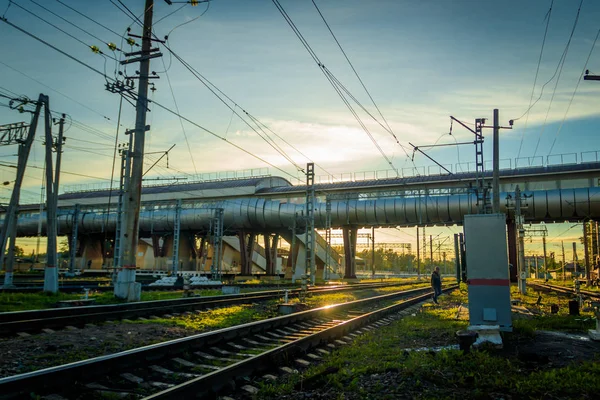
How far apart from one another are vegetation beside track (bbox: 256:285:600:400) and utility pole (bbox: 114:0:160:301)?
1031cm

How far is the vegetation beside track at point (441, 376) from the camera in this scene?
5582 millimetres

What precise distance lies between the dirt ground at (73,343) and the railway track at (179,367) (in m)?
1.40

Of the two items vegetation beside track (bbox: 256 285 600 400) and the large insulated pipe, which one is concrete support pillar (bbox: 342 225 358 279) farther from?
vegetation beside track (bbox: 256 285 600 400)

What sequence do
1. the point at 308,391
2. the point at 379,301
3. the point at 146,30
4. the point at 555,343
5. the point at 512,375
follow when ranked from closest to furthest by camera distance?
the point at 308,391 → the point at 512,375 → the point at 555,343 → the point at 146,30 → the point at 379,301

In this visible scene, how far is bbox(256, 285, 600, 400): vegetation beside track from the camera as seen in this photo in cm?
558

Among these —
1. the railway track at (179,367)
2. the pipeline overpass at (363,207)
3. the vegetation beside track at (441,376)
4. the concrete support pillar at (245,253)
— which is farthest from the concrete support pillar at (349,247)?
the vegetation beside track at (441,376)

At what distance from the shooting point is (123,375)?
583 centimetres

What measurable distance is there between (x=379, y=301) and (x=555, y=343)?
39.9 feet

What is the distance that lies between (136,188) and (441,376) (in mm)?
13487

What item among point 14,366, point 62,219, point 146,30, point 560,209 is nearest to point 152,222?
point 62,219

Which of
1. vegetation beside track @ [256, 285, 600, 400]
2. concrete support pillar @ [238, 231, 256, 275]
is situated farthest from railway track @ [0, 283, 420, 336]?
concrete support pillar @ [238, 231, 256, 275]

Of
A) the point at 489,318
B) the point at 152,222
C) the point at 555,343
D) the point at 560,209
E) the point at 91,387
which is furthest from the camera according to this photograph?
the point at 152,222

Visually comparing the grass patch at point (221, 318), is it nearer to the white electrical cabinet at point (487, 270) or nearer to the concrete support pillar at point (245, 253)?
the white electrical cabinet at point (487, 270)

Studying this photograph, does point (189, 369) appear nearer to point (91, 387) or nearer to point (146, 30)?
point (91, 387)
